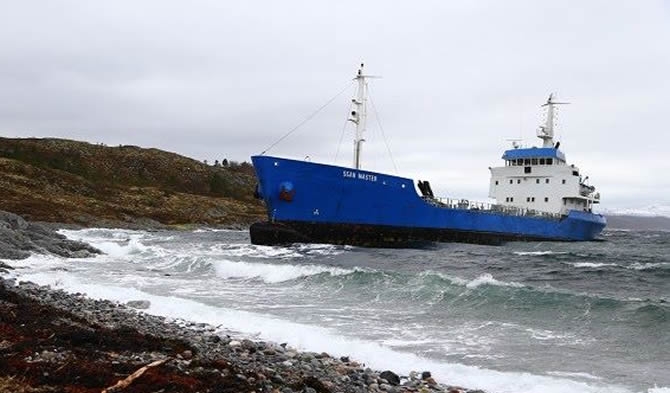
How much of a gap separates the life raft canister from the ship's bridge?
25.6 metres

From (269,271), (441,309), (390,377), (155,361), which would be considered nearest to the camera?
(155,361)

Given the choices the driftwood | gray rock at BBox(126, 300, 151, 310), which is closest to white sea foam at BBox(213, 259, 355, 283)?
gray rock at BBox(126, 300, 151, 310)

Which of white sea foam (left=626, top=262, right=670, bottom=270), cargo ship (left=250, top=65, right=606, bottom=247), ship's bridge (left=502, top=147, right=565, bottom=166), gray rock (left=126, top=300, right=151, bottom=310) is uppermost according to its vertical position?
ship's bridge (left=502, top=147, right=565, bottom=166)

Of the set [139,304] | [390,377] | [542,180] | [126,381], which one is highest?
[542,180]

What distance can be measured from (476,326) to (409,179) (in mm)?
22762

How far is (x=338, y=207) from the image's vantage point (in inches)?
1321

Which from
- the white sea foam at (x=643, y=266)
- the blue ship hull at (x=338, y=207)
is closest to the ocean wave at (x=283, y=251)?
the blue ship hull at (x=338, y=207)

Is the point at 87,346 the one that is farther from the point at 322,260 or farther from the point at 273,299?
the point at 322,260

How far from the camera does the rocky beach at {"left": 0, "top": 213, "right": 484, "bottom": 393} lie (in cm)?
644

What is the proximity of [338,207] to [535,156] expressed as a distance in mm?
23614

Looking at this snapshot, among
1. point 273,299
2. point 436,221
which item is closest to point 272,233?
point 436,221

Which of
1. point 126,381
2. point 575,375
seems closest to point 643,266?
point 575,375

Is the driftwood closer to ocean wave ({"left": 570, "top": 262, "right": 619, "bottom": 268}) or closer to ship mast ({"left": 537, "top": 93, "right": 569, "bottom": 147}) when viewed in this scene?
ocean wave ({"left": 570, "top": 262, "right": 619, "bottom": 268})

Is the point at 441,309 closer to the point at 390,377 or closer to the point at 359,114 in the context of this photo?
the point at 390,377
